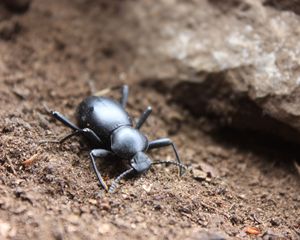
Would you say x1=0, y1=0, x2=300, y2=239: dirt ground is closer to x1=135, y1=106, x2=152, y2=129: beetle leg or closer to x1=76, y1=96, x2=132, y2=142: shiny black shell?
x1=76, y1=96, x2=132, y2=142: shiny black shell

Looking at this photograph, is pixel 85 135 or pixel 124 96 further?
pixel 124 96

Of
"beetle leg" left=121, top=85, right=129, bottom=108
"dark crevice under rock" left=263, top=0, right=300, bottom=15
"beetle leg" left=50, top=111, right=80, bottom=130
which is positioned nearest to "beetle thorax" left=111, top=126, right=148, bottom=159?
"beetle leg" left=50, top=111, right=80, bottom=130

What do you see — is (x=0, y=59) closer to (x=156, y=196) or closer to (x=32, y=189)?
(x=32, y=189)

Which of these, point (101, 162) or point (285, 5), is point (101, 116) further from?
point (285, 5)

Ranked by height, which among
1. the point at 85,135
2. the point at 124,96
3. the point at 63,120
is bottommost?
the point at 85,135

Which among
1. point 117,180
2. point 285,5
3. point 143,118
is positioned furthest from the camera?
point 285,5

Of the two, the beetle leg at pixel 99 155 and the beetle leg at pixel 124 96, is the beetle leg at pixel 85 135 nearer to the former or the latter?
the beetle leg at pixel 99 155

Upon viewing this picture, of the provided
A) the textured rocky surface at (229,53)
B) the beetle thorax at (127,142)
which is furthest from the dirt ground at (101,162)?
the textured rocky surface at (229,53)

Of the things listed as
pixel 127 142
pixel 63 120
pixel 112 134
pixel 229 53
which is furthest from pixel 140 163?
pixel 229 53
